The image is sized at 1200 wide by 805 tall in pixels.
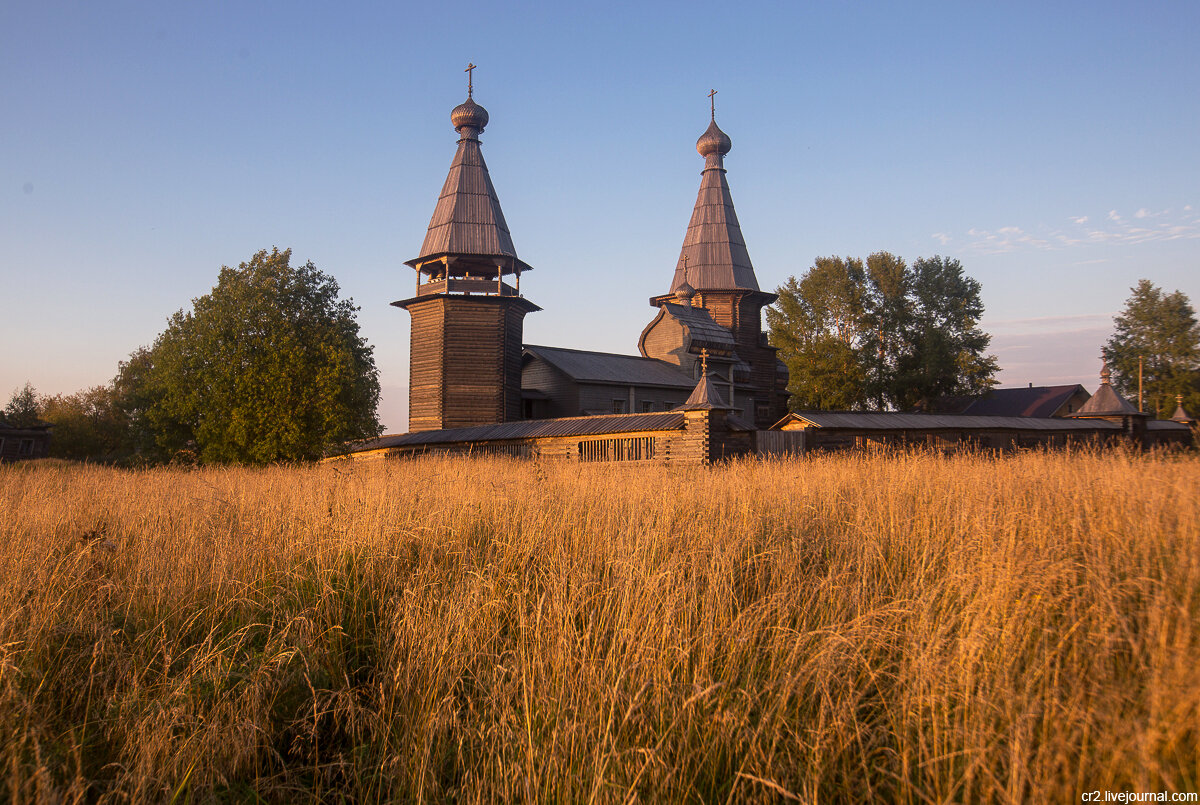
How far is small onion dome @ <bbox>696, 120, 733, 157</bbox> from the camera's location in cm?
3619

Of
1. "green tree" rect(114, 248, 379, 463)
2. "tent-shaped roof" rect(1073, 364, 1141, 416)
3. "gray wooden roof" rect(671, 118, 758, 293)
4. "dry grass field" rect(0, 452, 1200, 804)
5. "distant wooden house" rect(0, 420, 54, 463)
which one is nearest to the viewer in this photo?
"dry grass field" rect(0, 452, 1200, 804)

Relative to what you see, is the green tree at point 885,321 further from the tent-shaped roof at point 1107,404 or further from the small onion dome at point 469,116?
the small onion dome at point 469,116

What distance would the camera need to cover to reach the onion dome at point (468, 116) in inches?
1073

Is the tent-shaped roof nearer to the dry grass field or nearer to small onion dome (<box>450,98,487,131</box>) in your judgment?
the dry grass field

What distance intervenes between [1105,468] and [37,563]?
32.7ft

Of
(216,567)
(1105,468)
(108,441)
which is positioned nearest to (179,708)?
(216,567)

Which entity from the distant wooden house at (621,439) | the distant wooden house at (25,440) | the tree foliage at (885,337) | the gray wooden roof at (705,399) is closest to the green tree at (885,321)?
the tree foliage at (885,337)

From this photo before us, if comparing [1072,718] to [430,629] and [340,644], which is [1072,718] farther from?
[340,644]

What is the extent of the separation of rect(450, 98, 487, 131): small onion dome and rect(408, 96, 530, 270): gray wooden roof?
0.73ft

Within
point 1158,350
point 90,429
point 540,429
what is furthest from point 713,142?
point 90,429

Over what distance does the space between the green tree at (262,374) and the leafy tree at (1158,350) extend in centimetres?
4548

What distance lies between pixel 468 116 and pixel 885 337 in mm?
29167

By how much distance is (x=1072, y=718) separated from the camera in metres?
2.28

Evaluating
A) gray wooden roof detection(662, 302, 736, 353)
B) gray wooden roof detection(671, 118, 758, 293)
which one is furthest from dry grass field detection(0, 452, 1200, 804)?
gray wooden roof detection(671, 118, 758, 293)
